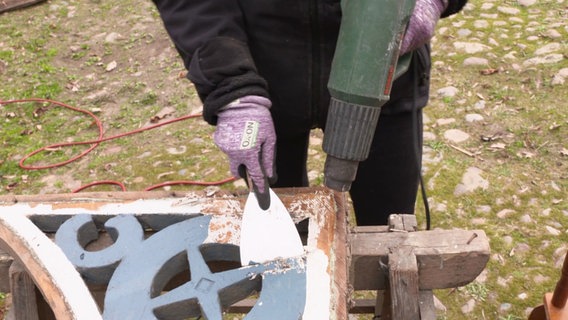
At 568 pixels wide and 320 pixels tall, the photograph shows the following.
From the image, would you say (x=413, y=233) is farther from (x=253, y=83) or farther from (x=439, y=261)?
(x=253, y=83)

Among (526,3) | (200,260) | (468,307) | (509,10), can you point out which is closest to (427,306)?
(200,260)

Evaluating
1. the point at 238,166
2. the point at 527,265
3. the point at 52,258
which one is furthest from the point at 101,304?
the point at 527,265

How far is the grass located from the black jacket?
145cm

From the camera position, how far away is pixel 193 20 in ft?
5.38

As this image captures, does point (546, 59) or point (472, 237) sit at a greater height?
point (472, 237)

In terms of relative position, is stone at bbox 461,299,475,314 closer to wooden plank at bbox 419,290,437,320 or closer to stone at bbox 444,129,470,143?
wooden plank at bbox 419,290,437,320

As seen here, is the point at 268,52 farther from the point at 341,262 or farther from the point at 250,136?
the point at 341,262

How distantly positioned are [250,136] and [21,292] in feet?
2.82

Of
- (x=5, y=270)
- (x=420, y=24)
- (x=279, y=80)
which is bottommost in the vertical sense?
(x=5, y=270)

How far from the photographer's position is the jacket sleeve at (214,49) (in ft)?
5.09

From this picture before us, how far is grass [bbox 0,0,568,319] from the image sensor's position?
300 centimetres

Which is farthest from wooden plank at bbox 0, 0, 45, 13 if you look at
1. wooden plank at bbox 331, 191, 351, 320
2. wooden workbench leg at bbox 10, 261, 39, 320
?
wooden plank at bbox 331, 191, 351, 320

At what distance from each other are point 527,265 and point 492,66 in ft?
6.87

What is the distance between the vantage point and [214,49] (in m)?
1.60
